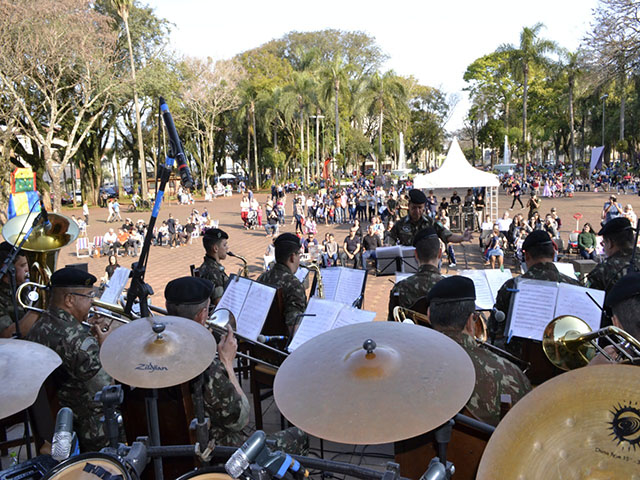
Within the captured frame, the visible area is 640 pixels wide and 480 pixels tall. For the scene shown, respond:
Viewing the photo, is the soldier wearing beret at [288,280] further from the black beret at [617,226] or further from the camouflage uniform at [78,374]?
the black beret at [617,226]

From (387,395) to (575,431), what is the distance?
675mm

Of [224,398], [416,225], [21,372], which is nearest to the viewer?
[21,372]

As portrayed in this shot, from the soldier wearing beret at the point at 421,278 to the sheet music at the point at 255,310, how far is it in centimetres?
116

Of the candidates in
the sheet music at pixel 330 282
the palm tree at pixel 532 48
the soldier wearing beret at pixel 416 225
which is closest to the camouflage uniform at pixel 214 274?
the sheet music at pixel 330 282

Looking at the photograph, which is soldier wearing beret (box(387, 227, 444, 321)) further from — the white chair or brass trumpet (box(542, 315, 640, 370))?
the white chair

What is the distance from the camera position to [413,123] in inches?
3071

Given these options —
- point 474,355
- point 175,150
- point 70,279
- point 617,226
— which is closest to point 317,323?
point 474,355

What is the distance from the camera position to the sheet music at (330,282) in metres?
5.70

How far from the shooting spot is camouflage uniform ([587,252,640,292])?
4.89 m

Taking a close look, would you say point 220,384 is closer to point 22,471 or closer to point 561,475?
point 22,471

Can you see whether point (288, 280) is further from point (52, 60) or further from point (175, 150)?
point (52, 60)

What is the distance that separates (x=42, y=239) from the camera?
5922 millimetres

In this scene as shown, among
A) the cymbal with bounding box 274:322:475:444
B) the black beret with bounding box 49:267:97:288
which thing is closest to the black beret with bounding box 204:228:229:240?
the black beret with bounding box 49:267:97:288

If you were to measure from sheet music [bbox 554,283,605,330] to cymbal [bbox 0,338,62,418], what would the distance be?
341 cm
